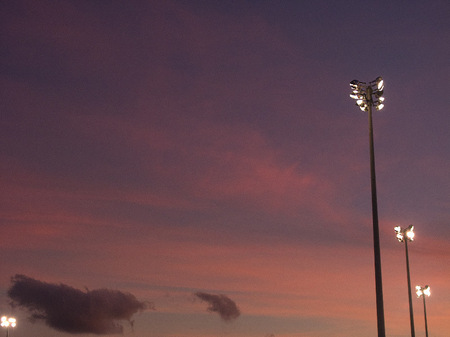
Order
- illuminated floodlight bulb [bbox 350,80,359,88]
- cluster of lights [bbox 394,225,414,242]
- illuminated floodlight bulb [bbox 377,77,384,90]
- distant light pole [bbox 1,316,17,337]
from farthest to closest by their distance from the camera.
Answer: distant light pole [bbox 1,316,17,337] → cluster of lights [bbox 394,225,414,242] → illuminated floodlight bulb [bbox 350,80,359,88] → illuminated floodlight bulb [bbox 377,77,384,90]

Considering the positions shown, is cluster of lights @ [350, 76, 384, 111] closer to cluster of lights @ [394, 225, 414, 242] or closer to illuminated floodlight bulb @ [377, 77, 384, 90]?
illuminated floodlight bulb @ [377, 77, 384, 90]

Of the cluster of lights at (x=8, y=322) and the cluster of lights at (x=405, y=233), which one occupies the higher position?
the cluster of lights at (x=405, y=233)

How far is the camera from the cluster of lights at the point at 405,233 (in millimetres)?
38812

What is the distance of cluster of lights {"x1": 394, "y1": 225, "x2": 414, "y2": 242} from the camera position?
38812 millimetres

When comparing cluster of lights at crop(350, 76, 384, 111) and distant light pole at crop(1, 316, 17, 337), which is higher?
cluster of lights at crop(350, 76, 384, 111)

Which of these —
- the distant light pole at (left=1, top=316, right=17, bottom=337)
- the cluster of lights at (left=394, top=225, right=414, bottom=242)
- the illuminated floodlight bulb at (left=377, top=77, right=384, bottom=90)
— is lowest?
the distant light pole at (left=1, top=316, right=17, bottom=337)

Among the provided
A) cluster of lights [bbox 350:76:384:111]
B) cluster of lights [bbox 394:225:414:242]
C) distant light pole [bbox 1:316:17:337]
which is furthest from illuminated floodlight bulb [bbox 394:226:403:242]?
distant light pole [bbox 1:316:17:337]

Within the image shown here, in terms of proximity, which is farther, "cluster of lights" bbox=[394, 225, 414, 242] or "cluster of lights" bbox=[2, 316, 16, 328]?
"cluster of lights" bbox=[2, 316, 16, 328]

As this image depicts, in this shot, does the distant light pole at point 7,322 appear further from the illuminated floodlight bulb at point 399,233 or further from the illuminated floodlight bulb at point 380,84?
the illuminated floodlight bulb at point 380,84

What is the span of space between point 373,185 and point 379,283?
11.6ft

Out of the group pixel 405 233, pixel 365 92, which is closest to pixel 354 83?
pixel 365 92

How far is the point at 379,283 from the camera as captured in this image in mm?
18875

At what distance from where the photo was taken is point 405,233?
1547 inches

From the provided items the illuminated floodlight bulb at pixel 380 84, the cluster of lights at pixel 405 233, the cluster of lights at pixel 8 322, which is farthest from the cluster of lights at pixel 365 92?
the cluster of lights at pixel 8 322
